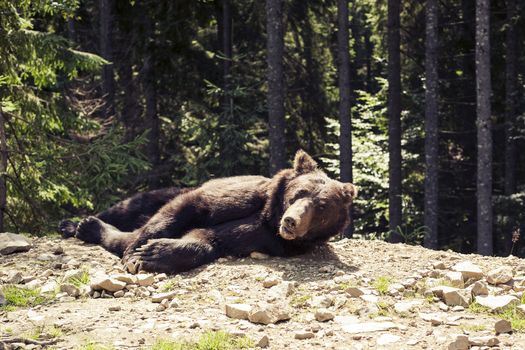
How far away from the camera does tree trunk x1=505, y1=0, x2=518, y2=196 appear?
19484 mm

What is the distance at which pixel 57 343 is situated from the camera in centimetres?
504

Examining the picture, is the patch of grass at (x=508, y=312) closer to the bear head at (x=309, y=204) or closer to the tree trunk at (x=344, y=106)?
the bear head at (x=309, y=204)

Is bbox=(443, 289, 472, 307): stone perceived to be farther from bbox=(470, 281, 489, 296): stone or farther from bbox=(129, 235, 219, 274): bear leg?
bbox=(129, 235, 219, 274): bear leg

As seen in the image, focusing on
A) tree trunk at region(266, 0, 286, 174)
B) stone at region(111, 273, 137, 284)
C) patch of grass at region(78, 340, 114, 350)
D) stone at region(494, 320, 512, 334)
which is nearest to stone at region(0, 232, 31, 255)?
stone at region(111, 273, 137, 284)

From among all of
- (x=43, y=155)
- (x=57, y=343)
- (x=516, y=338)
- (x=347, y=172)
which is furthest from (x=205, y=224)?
(x=347, y=172)

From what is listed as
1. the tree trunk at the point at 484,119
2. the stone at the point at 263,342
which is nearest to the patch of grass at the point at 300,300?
the stone at the point at 263,342

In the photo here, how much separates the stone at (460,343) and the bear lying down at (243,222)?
2.62 metres

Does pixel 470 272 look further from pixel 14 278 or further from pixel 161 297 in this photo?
pixel 14 278

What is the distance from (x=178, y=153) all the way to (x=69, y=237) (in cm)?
1267

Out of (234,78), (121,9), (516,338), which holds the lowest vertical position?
(516,338)

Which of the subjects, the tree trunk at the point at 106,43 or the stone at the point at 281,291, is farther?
the tree trunk at the point at 106,43

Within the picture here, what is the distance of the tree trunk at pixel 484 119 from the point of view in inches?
635

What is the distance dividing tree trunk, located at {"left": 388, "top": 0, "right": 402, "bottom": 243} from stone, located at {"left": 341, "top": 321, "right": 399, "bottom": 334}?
589 inches

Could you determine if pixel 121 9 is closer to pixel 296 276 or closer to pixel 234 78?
pixel 234 78
